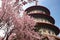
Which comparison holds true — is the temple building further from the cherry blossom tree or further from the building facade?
the cherry blossom tree

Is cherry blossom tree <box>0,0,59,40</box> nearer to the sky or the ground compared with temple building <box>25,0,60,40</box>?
nearer to the ground

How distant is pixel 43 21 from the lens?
4431 centimetres

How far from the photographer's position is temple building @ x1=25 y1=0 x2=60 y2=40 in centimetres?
3984

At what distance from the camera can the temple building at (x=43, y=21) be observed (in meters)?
39.8

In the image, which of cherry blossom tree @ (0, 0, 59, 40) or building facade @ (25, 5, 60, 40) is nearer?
cherry blossom tree @ (0, 0, 59, 40)

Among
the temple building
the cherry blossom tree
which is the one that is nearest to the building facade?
the temple building

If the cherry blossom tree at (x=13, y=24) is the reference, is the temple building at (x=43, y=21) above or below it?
above

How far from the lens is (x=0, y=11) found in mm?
16500

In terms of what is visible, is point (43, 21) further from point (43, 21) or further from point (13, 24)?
point (13, 24)

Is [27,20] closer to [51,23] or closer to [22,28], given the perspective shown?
[22,28]

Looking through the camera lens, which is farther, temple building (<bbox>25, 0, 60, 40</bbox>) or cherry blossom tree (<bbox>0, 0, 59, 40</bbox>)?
temple building (<bbox>25, 0, 60, 40</bbox>)

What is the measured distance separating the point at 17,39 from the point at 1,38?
54.8 inches

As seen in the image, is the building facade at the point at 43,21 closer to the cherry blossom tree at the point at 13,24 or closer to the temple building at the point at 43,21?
the temple building at the point at 43,21

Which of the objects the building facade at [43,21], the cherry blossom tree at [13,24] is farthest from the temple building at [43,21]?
the cherry blossom tree at [13,24]
